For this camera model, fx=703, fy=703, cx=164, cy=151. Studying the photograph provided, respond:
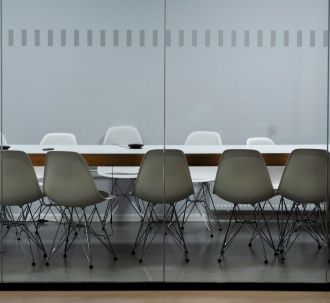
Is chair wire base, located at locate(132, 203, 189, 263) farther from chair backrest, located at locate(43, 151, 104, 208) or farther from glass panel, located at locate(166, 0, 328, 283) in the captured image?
chair backrest, located at locate(43, 151, 104, 208)

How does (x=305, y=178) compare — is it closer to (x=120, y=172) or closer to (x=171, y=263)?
(x=171, y=263)

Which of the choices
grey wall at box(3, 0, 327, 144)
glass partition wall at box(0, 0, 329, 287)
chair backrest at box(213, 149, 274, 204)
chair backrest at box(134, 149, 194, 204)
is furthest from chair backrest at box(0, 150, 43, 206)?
chair backrest at box(213, 149, 274, 204)

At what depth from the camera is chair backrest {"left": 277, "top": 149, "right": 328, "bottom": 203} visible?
16.4ft

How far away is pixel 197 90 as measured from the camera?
4.94 meters

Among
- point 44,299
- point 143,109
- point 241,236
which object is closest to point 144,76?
point 143,109

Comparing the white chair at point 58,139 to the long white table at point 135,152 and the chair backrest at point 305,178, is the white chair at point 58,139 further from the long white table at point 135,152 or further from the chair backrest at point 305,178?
the chair backrest at point 305,178

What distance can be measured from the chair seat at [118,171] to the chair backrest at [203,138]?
42 centimetres

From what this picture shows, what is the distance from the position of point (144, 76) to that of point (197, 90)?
15.2 inches

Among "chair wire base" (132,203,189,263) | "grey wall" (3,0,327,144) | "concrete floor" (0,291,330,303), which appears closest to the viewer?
"concrete floor" (0,291,330,303)

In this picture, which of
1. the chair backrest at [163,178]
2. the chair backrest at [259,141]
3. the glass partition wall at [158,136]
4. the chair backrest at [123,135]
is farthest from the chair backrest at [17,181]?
the chair backrest at [259,141]

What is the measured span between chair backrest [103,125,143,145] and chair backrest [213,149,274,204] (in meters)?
0.63

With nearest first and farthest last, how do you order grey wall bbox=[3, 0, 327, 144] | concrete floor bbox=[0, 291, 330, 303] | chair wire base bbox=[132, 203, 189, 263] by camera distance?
concrete floor bbox=[0, 291, 330, 303]
grey wall bbox=[3, 0, 327, 144]
chair wire base bbox=[132, 203, 189, 263]

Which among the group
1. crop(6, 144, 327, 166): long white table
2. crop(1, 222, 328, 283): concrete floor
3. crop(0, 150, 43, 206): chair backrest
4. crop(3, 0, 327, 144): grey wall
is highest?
crop(3, 0, 327, 144): grey wall

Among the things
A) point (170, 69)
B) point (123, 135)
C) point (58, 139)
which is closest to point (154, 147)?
point (123, 135)
